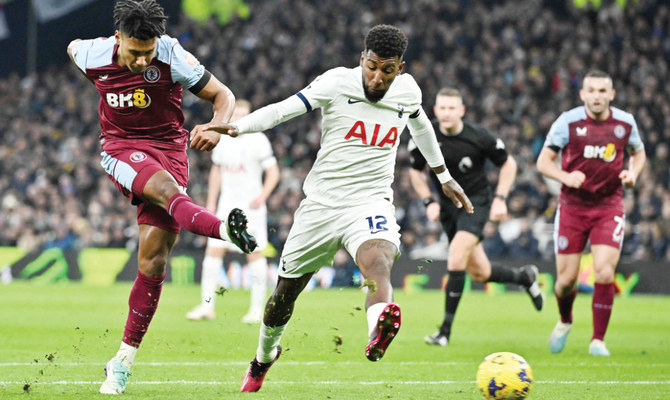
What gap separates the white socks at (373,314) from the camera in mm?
4962

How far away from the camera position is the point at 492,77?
24109 millimetres

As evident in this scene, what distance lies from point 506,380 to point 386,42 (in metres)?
2.07

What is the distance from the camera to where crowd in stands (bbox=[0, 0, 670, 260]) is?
20091 mm

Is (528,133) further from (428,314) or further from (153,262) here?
(153,262)

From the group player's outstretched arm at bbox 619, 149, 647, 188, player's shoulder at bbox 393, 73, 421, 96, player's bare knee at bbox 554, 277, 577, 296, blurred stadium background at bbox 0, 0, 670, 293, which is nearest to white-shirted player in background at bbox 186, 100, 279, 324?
player's bare knee at bbox 554, 277, 577, 296

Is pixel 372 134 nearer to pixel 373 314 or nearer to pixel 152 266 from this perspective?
pixel 373 314

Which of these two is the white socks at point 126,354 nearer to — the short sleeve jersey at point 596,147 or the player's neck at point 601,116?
the short sleeve jersey at point 596,147

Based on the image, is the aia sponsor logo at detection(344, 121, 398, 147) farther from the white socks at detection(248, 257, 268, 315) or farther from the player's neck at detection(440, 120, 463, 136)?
the white socks at detection(248, 257, 268, 315)

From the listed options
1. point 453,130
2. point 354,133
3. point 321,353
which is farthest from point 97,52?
point 453,130

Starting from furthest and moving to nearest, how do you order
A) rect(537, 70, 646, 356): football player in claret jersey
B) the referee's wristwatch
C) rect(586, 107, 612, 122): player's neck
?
the referee's wristwatch, rect(586, 107, 612, 122): player's neck, rect(537, 70, 646, 356): football player in claret jersey

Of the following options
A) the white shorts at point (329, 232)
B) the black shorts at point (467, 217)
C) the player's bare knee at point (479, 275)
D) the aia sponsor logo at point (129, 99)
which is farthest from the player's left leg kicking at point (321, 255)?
the player's bare knee at point (479, 275)

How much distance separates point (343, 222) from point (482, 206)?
4.19 m

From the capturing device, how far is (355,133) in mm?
5887

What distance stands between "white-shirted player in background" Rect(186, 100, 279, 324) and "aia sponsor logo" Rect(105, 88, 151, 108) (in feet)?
17.4
